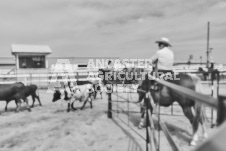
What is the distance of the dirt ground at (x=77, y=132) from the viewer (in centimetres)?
403

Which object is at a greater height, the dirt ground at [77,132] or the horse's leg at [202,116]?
the horse's leg at [202,116]

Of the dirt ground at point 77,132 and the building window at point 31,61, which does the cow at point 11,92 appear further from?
the building window at point 31,61

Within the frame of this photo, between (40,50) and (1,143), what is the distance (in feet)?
62.6

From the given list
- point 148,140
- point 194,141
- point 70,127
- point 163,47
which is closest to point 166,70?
point 163,47

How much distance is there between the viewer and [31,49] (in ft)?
71.9

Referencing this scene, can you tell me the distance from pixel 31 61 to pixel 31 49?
189 centimetres

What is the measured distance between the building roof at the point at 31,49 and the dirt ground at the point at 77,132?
1524 centimetres

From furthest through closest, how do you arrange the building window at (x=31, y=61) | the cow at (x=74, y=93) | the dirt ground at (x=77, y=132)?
1. the building window at (x=31, y=61)
2. the cow at (x=74, y=93)
3. the dirt ground at (x=77, y=132)

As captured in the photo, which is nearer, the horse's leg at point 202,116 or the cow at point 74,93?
the horse's leg at point 202,116

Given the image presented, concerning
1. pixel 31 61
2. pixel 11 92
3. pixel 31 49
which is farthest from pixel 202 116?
pixel 31 49

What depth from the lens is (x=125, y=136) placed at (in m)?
4.62

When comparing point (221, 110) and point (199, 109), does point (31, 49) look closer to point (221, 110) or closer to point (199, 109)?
point (199, 109)

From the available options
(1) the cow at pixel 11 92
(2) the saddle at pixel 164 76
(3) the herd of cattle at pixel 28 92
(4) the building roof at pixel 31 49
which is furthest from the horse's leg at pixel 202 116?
(4) the building roof at pixel 31 49

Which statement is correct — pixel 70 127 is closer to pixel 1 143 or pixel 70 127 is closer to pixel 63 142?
pixel 63 142
